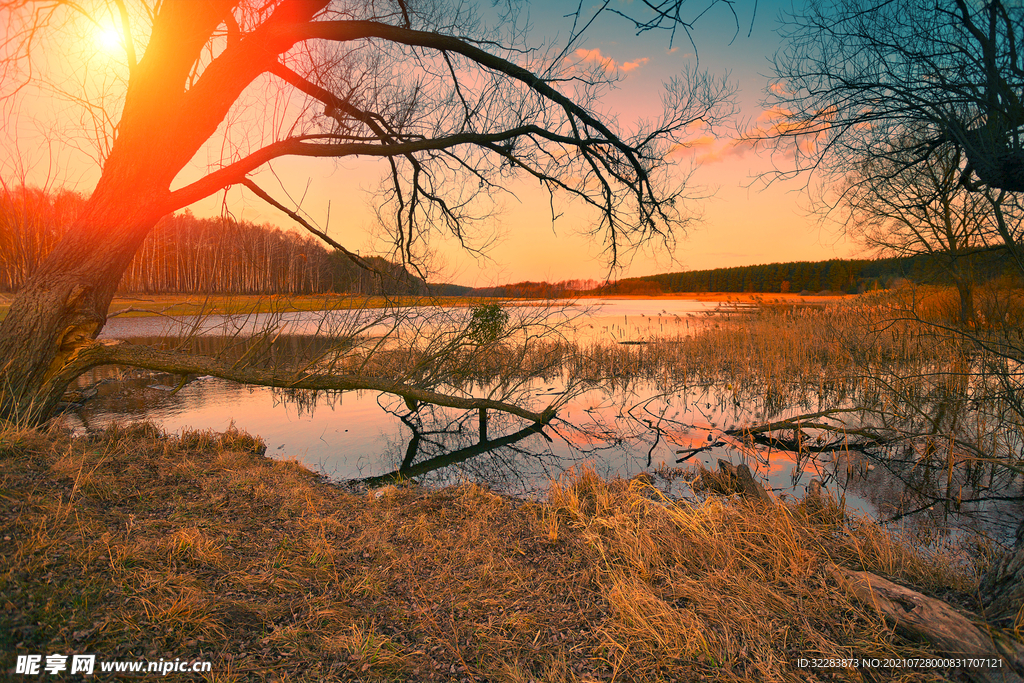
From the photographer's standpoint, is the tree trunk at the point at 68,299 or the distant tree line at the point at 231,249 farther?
the distant tree line at the point at 231,249

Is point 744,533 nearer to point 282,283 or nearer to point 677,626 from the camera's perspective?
point 677,626

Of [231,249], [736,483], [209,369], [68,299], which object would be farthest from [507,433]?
[68,299]

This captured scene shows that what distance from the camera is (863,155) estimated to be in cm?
420

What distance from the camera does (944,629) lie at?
2.51 m

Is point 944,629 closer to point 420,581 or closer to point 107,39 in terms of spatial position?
point 420,581

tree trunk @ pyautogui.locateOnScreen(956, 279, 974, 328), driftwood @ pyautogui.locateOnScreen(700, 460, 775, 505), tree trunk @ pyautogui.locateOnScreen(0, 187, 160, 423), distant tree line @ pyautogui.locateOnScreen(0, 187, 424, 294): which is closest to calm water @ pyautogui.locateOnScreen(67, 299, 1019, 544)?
driftwood @ pyautogui.locateOnScreen(700, 460, 775, 505)

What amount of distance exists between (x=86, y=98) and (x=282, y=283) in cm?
311

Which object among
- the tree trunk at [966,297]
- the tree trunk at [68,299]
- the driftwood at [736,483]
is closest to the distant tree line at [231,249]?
the tree trunk at [68,299]

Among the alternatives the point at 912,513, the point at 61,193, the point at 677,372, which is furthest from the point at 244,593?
the point at 677,372

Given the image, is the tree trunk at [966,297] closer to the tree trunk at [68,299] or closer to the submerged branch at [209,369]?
the submerged branch at [209,369]

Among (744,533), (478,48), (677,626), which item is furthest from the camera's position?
(478,48)

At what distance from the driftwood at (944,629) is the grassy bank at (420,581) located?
0.34 ft

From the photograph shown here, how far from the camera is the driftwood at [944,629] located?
233 centimetres

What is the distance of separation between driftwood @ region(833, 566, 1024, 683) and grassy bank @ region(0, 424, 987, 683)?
10cm
